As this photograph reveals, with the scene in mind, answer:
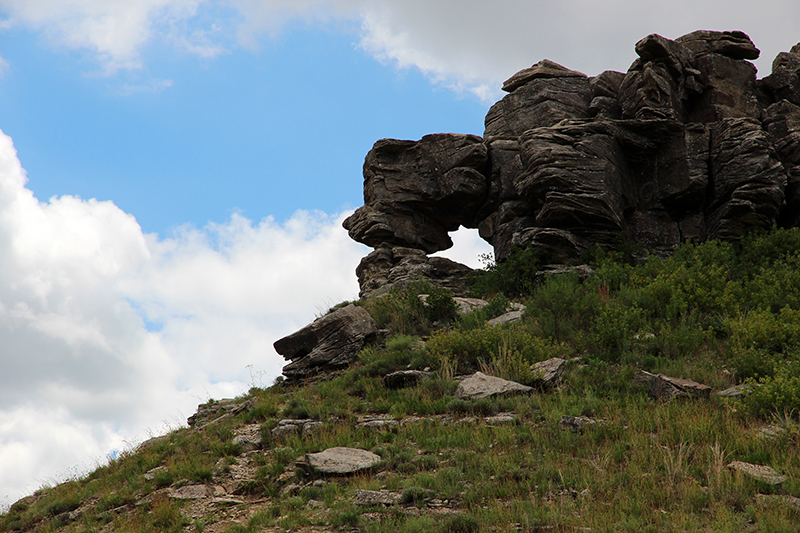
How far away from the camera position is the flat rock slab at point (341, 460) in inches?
359

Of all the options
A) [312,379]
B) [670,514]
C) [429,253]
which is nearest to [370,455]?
[670,514]

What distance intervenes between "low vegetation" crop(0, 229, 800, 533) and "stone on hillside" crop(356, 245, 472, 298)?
23.4 ft

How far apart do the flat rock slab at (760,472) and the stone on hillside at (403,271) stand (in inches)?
626

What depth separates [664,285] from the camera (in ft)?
53.1

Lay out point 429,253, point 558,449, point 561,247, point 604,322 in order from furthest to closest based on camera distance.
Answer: point 429,253 < point 561,247 < point 604,322 < point 558,449

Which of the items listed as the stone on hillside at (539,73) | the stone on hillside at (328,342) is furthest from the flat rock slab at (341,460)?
the stone on hillside at (539,73)

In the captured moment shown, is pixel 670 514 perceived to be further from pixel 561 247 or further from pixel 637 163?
pixel 637 163

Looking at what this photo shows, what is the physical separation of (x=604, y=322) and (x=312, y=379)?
7585 mm

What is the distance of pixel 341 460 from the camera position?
9.40 m

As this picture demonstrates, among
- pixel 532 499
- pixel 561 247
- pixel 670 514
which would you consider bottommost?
pixel 670 514

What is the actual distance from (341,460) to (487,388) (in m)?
3.59

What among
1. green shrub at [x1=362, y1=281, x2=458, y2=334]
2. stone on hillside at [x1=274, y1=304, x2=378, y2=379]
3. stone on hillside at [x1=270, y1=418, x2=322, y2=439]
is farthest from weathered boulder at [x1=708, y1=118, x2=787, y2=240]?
stone on hillside at [x1=270, y1=418, x2=322, y2=439]

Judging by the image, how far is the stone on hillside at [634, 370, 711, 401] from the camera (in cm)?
1066

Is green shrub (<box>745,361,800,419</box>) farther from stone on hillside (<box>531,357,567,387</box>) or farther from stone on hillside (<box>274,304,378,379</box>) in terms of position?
stone on hillside (<box>274,304,378,379</box>)
